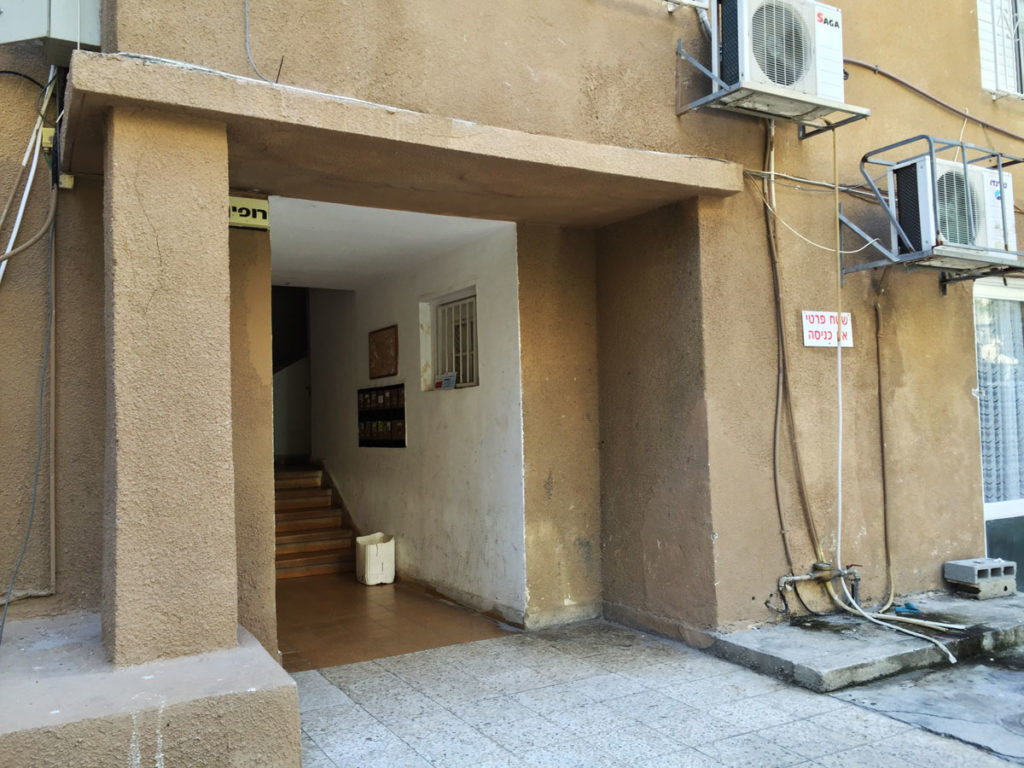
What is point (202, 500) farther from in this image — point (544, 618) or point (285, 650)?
point (544, 618)

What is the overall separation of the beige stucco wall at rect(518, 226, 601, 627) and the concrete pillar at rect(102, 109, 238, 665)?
2629 mm

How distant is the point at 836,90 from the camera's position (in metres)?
4.87

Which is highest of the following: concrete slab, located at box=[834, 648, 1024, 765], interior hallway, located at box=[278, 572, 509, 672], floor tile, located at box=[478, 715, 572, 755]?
interior hallway, located at box=[278, 572, 509, 672]

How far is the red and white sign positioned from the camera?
5.41 meters

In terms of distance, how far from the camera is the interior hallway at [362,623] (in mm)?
5273

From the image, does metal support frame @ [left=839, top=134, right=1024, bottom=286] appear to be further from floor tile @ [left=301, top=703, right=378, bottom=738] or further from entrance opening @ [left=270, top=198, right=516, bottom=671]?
floor tile @ [left=301, top=703, right=378, bottom=738]

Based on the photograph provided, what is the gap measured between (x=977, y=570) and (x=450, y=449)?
3.95m

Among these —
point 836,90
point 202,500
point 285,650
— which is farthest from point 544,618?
point 836,90

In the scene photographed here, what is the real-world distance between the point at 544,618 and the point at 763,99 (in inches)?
143

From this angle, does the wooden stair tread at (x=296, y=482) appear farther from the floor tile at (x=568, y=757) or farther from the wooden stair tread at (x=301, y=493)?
the floor tile at (x=568, y=757)

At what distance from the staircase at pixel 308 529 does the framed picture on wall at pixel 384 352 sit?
1.69m

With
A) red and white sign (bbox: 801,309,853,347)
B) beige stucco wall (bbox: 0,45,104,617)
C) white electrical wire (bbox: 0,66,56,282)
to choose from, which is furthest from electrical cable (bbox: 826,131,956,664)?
white electrical wire (bbox: 0,66,56,282)

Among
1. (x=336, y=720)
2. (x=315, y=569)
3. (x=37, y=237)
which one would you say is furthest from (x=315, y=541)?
(x=37, y=237)

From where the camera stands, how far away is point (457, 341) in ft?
22.6
